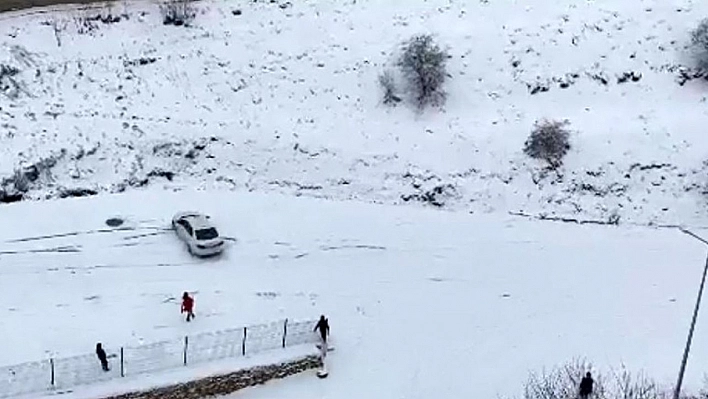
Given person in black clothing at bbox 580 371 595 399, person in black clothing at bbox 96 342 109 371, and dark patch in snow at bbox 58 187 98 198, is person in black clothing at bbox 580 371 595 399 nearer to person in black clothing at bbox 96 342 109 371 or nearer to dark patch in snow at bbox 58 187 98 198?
person in black clothing at bbox 96 342 109 371

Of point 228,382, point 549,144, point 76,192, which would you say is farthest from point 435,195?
point 228,382

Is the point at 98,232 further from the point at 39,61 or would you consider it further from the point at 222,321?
the point at 39,61

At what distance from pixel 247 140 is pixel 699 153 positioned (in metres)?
13.5

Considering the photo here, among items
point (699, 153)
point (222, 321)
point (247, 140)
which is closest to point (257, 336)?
point (222, 321)

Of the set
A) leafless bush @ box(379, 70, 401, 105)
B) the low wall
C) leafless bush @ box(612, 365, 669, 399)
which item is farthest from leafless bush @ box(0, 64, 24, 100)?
leafless bush @ box(612, 365, 669, 399)

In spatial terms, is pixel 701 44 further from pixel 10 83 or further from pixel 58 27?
pixel 10 83

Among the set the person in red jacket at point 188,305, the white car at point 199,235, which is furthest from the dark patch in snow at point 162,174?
the person in red jacket at point 188,305

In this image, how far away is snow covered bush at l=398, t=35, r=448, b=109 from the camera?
34812 mm

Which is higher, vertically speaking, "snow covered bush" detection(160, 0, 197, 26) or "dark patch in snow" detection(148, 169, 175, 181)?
"snow covered bush" detection(160, 0, 197, 26)

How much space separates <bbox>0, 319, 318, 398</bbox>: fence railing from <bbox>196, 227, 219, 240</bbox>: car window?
11.4ft

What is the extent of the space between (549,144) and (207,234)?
10.9 metres

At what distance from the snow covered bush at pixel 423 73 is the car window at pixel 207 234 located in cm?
895

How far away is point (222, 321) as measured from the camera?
2645cm

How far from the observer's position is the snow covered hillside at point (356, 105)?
3278cm
